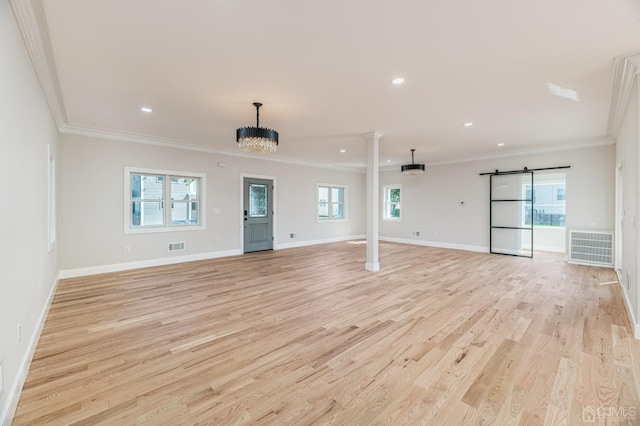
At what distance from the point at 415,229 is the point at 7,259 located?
30.3 feet

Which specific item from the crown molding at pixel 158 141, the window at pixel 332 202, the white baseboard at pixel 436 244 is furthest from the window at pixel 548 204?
the crown molding at pixel 158 141

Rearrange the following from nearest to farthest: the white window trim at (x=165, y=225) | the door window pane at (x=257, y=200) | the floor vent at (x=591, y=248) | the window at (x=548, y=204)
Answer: the white window trim at (x=165, y=225) → the floor vent at (x=591, y=248) → the door window pane at (x=257, y=200) → the window at (x=548, y=204)

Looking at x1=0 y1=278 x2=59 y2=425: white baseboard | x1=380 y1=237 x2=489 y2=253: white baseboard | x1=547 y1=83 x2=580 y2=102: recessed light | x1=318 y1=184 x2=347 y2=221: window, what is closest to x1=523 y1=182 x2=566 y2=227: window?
x1=380 y1=237 x2=489 y2=253: white baseboard

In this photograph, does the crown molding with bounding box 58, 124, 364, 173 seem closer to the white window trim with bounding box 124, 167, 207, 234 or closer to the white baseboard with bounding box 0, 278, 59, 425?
the white window trim with bounding box 124, 167, 207, 234

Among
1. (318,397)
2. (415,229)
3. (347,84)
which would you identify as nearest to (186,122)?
(347,84)

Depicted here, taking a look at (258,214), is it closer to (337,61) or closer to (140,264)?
(140,264)

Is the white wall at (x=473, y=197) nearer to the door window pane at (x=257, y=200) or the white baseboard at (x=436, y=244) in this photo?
the white baseboard at (x=436, y=244)

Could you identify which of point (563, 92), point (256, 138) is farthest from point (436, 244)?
point (256, 138)

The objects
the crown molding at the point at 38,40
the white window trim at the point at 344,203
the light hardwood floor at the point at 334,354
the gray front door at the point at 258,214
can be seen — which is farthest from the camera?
the white window trim at the point at 344,203

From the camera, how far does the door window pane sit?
766 cm

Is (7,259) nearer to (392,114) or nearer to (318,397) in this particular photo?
(318,397)

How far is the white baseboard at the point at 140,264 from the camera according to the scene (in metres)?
5.12

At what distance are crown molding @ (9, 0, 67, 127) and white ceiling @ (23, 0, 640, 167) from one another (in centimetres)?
6

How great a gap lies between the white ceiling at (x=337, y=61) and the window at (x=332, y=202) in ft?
14.9
